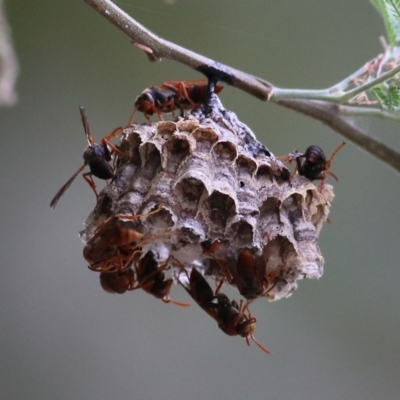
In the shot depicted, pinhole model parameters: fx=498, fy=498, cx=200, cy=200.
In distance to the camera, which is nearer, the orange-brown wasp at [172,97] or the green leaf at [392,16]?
the green leaf at [392,16]

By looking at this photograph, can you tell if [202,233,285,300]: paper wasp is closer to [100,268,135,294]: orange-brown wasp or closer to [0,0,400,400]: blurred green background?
[100,268,135,294]: orange-brown wasp

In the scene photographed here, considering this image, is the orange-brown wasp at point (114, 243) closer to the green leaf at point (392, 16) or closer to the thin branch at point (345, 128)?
the thin branch at point (345, 128)

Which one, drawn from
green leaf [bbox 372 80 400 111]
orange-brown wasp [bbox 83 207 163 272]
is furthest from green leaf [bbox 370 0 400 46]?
orange-brown wasp [bbox 83 207 163 272]

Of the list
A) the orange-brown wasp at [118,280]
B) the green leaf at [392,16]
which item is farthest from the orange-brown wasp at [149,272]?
the green leaf at [392,16]

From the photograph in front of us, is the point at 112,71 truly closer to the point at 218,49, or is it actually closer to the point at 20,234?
the point at 218,49

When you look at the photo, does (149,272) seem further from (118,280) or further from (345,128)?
(345,128)

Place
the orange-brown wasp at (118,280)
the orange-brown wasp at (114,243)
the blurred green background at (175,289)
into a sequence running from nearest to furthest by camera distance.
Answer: the orange-brown wasp at (114,243) < the orange-brown wasp at (118,280) < the blurred green background at (175,289)

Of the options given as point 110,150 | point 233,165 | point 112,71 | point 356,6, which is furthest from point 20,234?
point 356,6
